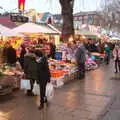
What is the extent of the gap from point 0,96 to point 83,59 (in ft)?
21.9

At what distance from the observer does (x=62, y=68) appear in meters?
16.4

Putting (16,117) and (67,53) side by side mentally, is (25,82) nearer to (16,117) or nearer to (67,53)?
(16,117)

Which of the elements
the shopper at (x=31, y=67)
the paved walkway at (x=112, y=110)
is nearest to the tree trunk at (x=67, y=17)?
the paved walkway at (x=112, y=110)

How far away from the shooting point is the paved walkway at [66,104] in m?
9.30

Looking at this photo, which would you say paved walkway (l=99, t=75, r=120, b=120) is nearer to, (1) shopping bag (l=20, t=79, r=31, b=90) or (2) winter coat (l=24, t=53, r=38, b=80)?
(2) winter coat (l=24, t=53, r=38, b=80)

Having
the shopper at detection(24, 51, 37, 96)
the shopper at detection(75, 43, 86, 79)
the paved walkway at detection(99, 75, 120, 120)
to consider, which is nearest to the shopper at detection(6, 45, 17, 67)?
the shopper at detection(75, 43, 86, 79)

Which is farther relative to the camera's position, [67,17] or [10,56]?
[67,17]

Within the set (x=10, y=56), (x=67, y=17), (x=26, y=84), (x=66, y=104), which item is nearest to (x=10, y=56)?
(x=10, y=56)

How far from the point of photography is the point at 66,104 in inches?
426

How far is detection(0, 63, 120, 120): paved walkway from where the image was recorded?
930 cm

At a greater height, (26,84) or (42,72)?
(42,72)

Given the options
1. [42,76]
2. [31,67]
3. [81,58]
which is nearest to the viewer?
[42,76]

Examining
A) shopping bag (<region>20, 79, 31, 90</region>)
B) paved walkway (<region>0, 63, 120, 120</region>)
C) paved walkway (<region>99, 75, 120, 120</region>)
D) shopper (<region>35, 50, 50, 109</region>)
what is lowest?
paved walkway (<region>99, 75, 120, 120</region>)

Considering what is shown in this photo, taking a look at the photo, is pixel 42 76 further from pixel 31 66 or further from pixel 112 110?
pixel 112 110
